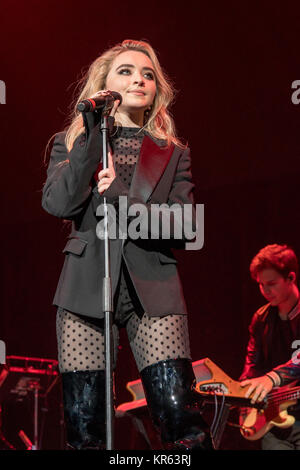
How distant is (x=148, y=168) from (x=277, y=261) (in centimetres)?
263

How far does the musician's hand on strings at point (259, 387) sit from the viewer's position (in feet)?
13.2

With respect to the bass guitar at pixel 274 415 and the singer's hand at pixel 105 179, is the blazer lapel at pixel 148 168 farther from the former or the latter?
the bass guitar at pixel 274 415

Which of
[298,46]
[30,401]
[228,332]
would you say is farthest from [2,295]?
[298,46]

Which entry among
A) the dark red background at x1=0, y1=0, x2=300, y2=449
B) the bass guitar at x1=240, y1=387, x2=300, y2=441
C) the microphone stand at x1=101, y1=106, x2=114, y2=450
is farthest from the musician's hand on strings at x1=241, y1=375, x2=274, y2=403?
the microphone stand at x1=101, y1=106, x2=114, y2=450

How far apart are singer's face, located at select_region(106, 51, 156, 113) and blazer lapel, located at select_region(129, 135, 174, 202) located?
0.13 metres

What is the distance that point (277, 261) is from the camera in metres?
4.62


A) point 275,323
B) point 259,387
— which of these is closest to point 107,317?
point 259,387

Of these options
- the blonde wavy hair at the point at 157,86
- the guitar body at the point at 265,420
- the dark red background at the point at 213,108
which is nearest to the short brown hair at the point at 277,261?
the dark red background at the point at 213,108

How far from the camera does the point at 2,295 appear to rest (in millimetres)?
6496

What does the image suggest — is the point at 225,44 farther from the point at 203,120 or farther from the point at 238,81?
the point at 203,120

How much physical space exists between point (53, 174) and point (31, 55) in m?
3.28

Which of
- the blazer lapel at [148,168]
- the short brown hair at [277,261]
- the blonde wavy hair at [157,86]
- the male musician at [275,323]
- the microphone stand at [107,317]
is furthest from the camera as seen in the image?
the short brown hair at [277,261]

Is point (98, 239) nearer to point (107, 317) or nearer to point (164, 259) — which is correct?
point (164, 259)

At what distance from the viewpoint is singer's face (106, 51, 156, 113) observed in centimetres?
231
